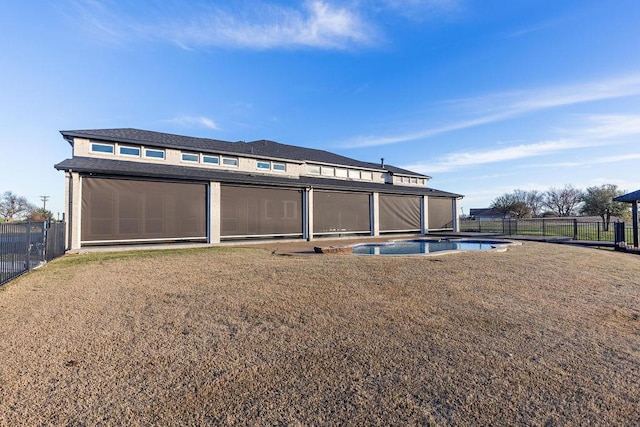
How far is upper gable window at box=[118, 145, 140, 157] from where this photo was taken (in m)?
17.1

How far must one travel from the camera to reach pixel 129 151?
1738 centimetres

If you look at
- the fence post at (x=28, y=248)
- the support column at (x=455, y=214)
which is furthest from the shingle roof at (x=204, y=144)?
the fence post at (x=28, y=248)

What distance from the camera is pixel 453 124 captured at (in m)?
23.4

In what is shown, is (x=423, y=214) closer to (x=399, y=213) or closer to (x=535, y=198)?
(x=399, y=213)

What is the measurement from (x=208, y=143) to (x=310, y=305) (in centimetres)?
1905

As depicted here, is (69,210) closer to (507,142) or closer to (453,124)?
(453,124)

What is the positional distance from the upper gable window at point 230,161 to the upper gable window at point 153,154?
3653 millimetres

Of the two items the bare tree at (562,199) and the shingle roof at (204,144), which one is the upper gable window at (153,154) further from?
the bare tree at (562,199)

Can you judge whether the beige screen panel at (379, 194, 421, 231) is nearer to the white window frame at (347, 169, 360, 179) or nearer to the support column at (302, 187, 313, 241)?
the white window frame at (347, 169, 360, 179)

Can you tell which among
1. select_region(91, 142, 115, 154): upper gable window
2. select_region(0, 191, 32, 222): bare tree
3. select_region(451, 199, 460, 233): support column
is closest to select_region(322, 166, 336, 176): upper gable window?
select_region(451, 199, 460, 233): support column

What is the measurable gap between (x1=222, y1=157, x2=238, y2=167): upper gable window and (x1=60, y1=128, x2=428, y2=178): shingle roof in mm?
458

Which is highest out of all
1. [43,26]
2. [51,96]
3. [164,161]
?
[43,26]

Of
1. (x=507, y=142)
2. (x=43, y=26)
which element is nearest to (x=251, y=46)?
(x=43, y=26)

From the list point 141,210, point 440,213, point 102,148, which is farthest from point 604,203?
point 102,148
